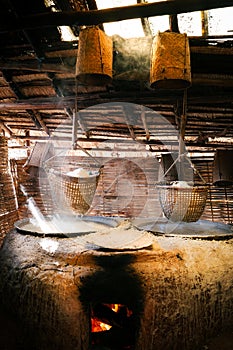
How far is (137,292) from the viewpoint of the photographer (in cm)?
282

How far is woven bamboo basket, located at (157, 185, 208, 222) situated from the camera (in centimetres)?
291

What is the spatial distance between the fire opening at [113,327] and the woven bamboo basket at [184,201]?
149 cm

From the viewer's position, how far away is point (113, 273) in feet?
9.45

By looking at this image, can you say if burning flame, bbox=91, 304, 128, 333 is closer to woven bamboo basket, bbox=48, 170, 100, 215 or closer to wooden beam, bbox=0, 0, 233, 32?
woven bamboo basket, bbox=48, 170, 100, 215

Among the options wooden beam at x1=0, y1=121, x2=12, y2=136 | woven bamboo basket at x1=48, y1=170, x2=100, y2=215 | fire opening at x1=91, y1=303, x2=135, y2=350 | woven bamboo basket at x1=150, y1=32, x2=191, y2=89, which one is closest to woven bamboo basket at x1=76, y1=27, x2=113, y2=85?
woven bamboo basket at x1=150, y1=32, x2=191, y2=89

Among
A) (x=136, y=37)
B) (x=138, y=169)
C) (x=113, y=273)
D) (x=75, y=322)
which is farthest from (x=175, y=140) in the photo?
(x=75, y=322)

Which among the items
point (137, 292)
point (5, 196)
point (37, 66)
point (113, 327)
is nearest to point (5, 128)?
point (5, 196)

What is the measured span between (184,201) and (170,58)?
1.44 metres

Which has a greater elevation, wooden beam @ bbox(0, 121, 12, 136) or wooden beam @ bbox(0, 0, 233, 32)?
wooden beam @ bbox(0, 121, 12, 136)

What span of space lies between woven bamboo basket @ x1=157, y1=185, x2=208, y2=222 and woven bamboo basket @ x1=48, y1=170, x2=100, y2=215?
32.9 inches

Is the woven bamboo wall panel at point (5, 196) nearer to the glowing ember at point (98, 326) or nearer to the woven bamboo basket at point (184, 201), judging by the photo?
the glowing ember at point (98, 326)

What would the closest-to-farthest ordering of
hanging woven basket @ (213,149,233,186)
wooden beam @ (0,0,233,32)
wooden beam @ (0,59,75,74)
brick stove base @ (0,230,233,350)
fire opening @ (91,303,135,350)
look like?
1. wooden beam @ (0,0,233,32)
2. brick stove base @ (0,230,233,350)
3. fire opening @ (91,303,135,350)
4. wooden beam @ (0,59,75,74)
5. hanging woven basket @ (213,149,233,186)

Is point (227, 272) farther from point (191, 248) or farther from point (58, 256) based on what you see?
point (58, 256)

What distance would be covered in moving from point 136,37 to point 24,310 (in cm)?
360
